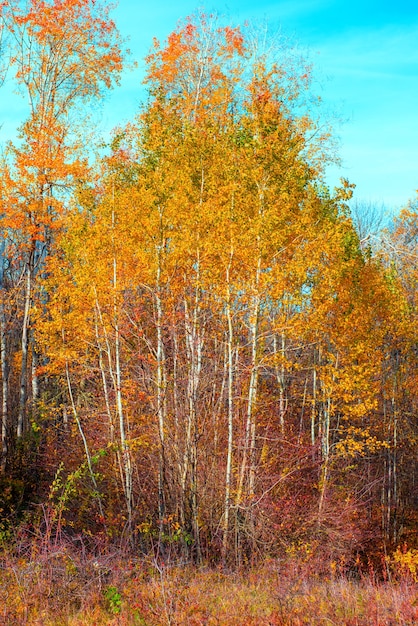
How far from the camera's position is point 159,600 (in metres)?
7.34

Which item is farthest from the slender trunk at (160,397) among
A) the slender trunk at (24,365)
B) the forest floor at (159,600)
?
the slender trunk at (24,365)

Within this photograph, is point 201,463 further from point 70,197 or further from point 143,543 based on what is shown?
point 70,197

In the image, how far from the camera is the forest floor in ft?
22.0

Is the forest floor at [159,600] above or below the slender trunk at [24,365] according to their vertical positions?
below

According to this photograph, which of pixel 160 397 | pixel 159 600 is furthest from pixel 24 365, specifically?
pixel 159 600

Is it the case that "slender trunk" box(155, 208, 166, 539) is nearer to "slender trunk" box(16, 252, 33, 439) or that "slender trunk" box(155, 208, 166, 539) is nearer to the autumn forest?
the autumn forest

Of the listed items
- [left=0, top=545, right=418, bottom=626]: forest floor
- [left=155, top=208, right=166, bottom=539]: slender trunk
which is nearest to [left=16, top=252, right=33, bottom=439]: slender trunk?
[left=155, top=208, right=166, bottom=539]: slender trunk

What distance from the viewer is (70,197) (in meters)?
18.2

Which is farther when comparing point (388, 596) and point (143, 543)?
point (143, 543)

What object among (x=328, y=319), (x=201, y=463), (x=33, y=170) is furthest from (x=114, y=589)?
(x=33, y=170)

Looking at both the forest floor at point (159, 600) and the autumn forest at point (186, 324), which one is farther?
the autumn forest at point (186, 324)

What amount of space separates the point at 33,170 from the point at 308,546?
35.5 feet

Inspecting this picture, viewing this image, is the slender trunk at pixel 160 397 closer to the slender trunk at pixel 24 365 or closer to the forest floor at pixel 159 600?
the forest floor at pixel 159 600

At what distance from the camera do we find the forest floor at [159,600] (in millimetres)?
6691
